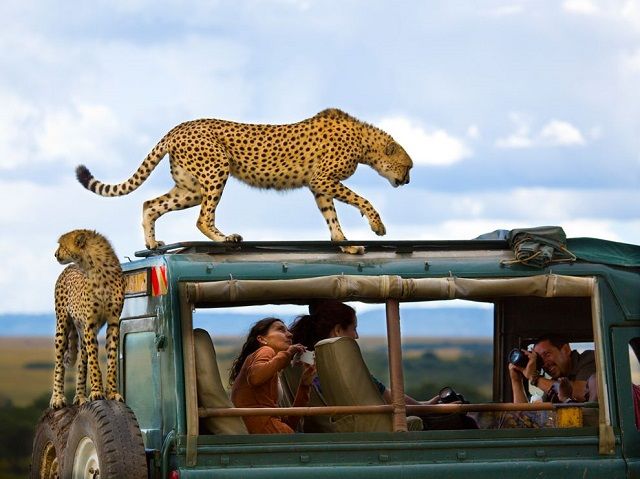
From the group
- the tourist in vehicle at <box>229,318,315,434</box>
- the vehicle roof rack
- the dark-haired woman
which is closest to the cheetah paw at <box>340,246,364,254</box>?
the vehicle roof rack

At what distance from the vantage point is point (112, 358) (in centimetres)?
851

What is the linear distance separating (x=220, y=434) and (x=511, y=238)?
2146 millimetres

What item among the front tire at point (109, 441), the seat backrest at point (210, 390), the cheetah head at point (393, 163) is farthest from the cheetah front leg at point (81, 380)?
the cheetah head at point (393, 163)

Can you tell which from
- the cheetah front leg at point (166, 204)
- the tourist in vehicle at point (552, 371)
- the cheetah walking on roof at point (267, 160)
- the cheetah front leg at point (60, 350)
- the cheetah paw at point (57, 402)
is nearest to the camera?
the cheetah paw at point (57, 402)

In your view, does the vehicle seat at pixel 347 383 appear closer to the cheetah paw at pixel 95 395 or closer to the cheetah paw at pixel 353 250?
the cheetah paw at pixel 353 250

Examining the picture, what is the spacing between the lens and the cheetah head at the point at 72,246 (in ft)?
28.4

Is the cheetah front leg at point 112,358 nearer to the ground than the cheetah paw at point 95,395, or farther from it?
farther from it

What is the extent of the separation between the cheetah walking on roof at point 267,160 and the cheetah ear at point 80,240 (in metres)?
0.51

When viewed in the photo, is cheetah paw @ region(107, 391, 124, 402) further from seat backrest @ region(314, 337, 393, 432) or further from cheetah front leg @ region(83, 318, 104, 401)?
seat backrest @ region(314, 337, 393, 432)

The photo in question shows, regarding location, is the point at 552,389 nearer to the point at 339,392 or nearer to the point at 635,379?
the point at 635,379

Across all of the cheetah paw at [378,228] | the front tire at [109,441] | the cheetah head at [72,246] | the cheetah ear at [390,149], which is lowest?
the front tire at [109,441]

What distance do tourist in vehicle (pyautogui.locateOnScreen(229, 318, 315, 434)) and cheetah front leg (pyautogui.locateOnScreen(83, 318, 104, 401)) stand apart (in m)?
0.78

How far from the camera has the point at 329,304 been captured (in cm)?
916

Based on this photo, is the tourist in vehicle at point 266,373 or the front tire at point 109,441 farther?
the tourist in vehicle at point 266,373
